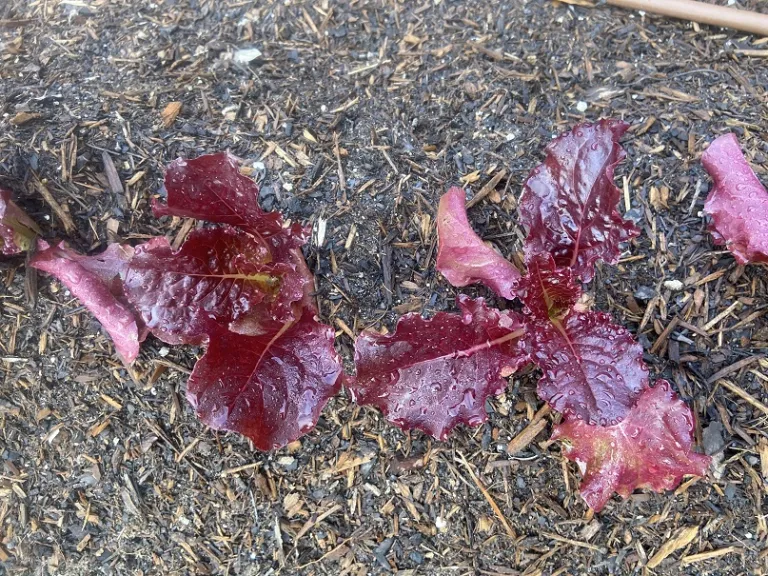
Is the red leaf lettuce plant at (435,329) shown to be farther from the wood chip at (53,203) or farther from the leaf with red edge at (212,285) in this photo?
the wood chip at (53,203)

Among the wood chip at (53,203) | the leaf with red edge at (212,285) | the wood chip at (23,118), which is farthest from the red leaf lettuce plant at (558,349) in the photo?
the wood chip at (23,118)

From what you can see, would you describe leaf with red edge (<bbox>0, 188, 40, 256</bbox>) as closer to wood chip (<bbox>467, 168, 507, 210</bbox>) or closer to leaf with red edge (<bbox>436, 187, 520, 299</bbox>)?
leaf with red edge (<bbox>436, 187, 520, 299</bbox>)

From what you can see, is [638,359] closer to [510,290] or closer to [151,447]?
[510,290]

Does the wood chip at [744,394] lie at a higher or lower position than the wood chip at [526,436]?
higher

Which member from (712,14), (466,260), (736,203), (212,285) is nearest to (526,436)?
(466,260)

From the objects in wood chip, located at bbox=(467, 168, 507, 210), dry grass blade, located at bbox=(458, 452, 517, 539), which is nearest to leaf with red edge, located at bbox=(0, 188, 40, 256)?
wood chip, located at bbox=(467, 168, 507, 210)

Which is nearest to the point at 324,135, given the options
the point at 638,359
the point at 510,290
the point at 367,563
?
the point at 510,290

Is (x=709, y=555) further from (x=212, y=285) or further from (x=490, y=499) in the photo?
(x=212, y=285)

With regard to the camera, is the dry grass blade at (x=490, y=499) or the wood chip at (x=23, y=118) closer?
the dry grass blade at (x=490, y=499)
